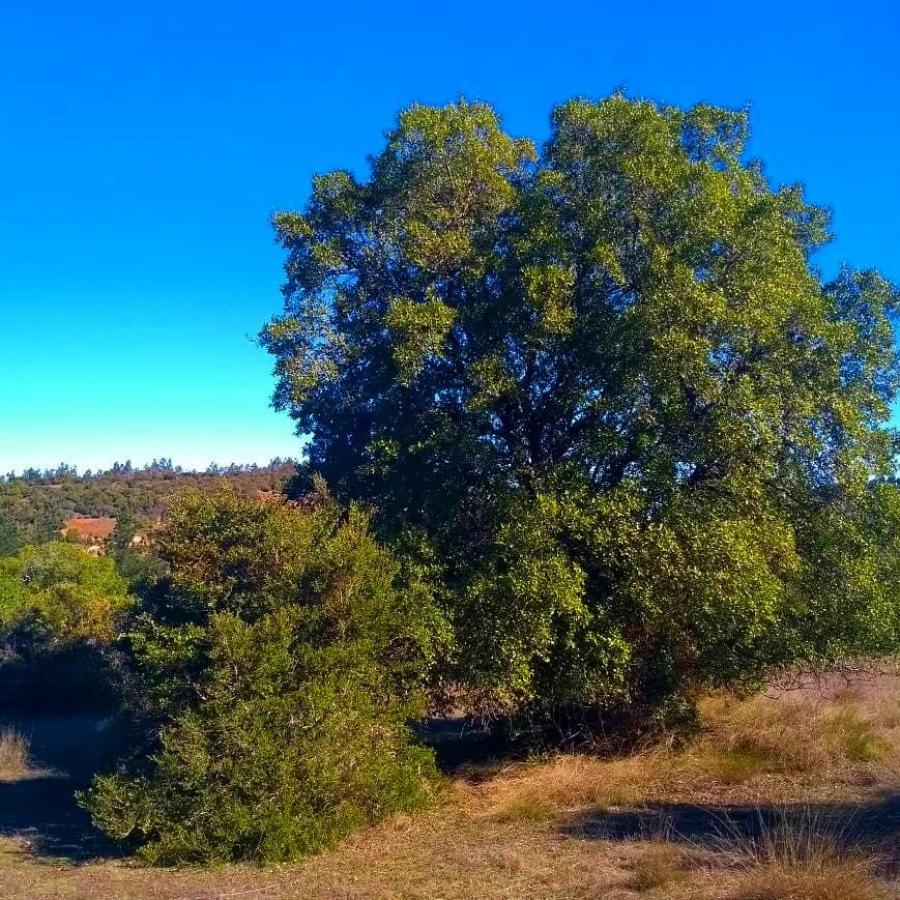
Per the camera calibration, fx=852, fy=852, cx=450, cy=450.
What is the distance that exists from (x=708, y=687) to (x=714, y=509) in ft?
12.5

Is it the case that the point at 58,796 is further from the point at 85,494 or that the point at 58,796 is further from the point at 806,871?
the point at 85,494

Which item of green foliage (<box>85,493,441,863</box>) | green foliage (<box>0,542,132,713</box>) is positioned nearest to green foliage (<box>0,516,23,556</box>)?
green foliage (<box>0,542,132,713</box>)

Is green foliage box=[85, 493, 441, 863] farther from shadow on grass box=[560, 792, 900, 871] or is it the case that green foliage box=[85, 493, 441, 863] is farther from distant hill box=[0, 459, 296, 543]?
distant hill box=[0, 459, 296, 543]

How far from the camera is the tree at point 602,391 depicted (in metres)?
11.2

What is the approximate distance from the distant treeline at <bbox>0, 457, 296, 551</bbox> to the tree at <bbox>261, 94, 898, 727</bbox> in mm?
39832

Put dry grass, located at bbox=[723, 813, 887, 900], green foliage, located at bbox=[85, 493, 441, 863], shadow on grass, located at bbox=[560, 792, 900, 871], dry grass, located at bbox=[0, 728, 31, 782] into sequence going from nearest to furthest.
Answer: dry grass, located at bbox=[723, 813, 887, 900], shadow on grass, located at bbox=[560, 792, 900, 871], green foliage, located at bbox=[85, 493, 441, 863], dry grass, located at bbox=[0, 728, 31, 782]

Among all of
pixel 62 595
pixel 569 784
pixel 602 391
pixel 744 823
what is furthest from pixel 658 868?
pixel 62 595

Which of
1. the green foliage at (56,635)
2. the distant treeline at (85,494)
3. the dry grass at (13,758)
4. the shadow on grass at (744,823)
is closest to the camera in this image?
the shadow on grass at (744,823)

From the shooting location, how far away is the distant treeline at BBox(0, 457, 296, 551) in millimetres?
59656

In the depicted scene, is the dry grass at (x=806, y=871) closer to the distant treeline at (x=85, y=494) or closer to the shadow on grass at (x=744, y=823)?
the shadow on grass at (x=744, y=823)

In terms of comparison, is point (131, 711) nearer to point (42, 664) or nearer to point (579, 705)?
point (579, 705)

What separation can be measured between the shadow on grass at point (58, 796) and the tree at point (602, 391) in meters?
5.20

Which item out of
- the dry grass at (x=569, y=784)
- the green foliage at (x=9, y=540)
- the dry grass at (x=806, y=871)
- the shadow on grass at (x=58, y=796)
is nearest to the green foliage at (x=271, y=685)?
the dry grass at (x=569, y=784)

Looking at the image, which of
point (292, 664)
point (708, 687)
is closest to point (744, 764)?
point (708, 687)
